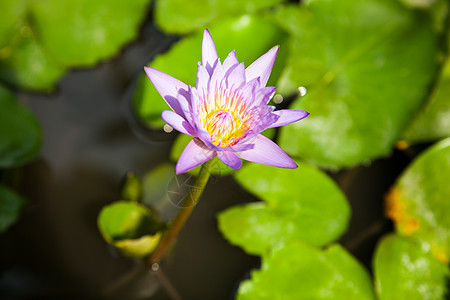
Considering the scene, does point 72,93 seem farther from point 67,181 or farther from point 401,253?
point 401,253

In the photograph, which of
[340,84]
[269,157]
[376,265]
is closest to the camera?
[269,157]

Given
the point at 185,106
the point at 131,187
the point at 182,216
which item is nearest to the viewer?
the point at 185,106

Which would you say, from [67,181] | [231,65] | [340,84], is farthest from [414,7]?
[67,181]

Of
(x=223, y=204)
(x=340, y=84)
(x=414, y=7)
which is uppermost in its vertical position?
(x=414, y=7)

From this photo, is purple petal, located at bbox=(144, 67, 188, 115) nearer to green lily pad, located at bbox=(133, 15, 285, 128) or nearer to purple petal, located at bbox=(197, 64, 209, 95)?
purple petal, located at bbox=(197, 64, 209, 95)

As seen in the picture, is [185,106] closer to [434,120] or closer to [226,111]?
[226,111]

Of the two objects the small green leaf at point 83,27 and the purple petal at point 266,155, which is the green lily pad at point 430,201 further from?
the small green leaf at point 83,27

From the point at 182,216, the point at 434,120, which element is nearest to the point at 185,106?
the point at 182,216
